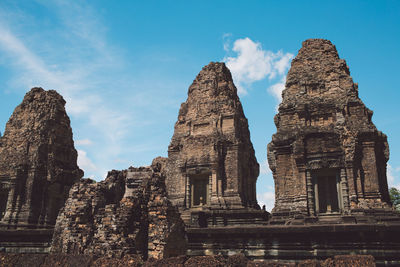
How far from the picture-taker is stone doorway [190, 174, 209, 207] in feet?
65.3

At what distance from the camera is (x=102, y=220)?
295 inches

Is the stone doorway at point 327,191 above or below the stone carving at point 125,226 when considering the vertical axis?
above

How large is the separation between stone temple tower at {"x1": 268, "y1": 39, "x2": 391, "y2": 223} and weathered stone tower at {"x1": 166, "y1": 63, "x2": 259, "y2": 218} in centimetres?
469

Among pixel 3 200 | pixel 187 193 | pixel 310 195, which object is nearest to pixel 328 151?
pixel 310 195

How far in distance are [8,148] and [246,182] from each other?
13.0 metres

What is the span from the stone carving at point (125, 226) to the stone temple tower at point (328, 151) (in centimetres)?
733

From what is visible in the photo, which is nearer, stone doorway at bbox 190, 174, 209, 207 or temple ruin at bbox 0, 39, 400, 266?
temple ruin at bbox 0, 39, 400, 266

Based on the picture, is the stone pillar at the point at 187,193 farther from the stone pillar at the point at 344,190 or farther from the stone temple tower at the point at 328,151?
the stone pillar at the point at 344,190

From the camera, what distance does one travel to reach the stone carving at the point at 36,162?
1836 centimetres

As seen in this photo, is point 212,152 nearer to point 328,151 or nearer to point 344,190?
point 328,151

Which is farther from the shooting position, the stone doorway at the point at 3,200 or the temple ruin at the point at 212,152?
the temple ruin at the point at 212,152

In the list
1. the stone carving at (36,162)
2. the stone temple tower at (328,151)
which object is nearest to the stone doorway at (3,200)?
the stone carving at (36,162)

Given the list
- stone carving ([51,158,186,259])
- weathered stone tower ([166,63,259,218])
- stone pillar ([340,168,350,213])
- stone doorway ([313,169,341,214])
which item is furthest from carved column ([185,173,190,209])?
stone carving ([51,158,186,259])

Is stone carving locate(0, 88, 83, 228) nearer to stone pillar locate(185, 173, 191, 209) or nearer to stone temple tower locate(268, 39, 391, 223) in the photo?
stone pillar locate(185, 173, 191, 209)
